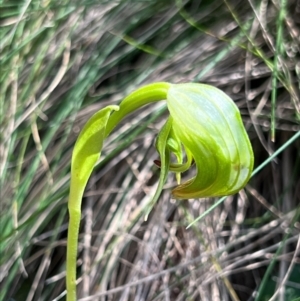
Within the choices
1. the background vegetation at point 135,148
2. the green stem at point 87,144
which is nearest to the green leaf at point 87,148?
the green stem at point 87,144

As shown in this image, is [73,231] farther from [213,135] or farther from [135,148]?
[135,148]

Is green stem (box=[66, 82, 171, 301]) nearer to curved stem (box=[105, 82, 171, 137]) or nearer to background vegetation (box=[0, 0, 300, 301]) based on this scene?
curved stem (box=[105, 82, 171, 137])

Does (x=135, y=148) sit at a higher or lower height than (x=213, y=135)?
lower

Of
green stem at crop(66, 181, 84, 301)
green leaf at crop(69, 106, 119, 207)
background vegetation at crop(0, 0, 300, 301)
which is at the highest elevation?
green leaf at crop(69, 106, 119, 207)

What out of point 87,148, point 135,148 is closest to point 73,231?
point 87,148

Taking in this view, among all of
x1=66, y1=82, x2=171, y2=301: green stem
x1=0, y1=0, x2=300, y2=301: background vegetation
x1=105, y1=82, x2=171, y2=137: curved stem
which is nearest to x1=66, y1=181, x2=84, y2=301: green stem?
x1=66, y1=82, x2=171, y2=301: green stem

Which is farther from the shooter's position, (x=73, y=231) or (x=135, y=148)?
(x=135, y=148)

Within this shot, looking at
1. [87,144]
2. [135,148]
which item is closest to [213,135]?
[87,144]
